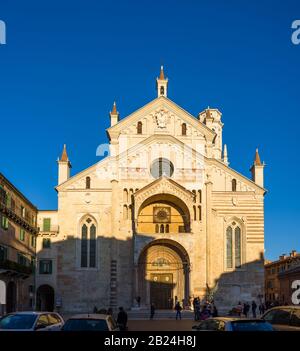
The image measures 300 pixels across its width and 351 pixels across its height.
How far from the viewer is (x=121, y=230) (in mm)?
51312

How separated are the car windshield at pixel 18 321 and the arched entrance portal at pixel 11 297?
2889cm

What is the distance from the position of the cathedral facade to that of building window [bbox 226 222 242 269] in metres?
0.09

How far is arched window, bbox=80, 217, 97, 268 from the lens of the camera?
5138 cm

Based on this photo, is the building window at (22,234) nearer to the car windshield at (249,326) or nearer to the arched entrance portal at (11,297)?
the arched entrance portal at (11,297)

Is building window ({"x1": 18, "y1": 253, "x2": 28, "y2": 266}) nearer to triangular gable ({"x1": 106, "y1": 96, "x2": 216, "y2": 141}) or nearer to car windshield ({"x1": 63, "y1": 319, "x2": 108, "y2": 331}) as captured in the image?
triangular gable ({"x1": 106, "y1": 96, "x2": 216, "y2": 141})

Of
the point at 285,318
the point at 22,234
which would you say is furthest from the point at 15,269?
the point at 285,318

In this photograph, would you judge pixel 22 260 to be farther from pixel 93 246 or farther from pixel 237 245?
pixel 237 245

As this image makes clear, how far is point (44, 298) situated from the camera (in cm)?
5638

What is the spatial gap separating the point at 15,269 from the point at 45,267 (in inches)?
346

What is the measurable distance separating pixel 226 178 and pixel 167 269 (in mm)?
10286

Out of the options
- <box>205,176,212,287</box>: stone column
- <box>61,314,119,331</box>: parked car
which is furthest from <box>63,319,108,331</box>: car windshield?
<box>205,176,212,287</box>: stone column
